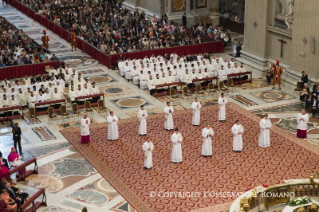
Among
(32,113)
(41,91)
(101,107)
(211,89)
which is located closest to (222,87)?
(211,89)

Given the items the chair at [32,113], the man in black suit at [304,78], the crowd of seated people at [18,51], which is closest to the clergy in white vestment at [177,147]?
the chair at [32,113]

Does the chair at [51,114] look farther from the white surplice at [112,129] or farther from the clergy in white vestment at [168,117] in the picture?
the clergy in white vestment at [168,117]

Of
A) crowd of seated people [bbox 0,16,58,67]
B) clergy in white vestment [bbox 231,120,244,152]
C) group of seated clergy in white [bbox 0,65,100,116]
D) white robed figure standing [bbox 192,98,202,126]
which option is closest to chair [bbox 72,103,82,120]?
group of seated clergy in white [bbox 0,65,100,116]

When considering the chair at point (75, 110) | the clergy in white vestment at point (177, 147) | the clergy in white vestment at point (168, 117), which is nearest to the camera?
the clergy in white vestment at point (177, 147)

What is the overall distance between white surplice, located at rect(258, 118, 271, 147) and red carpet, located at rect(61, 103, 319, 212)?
26 centimetres

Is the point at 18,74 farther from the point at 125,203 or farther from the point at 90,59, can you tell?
the point at 125,203

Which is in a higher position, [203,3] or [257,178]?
[203,3]

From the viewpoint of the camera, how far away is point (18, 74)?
30.2 meters

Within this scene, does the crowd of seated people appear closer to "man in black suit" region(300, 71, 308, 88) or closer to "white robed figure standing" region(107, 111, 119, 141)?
"white robed figure standing" region(107, 111, 119, 141)

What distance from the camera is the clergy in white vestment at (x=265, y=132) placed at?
21.3m

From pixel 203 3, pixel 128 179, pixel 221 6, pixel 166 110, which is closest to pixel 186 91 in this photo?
pixel 166 110

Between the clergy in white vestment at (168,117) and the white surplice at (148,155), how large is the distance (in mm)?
3377

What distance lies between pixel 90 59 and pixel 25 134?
11.1m

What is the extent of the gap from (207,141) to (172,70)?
345 inches
